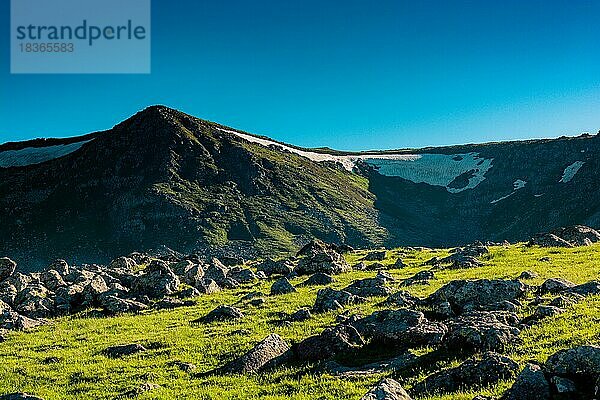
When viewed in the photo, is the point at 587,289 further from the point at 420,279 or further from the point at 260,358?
the point at 260,358

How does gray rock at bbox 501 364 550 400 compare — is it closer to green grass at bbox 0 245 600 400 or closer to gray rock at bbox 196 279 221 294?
green grass at bbox 0 245 600 400

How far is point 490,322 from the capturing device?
818 inches

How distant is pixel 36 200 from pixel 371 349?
175563 mm

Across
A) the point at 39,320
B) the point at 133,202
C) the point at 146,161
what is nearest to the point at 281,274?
the point at 39,320

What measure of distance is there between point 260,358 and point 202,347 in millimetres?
6450

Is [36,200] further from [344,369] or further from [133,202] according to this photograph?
[344,369]

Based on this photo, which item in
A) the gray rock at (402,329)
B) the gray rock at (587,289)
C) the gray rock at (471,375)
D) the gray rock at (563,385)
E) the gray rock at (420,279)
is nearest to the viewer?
the gray rock at (563,385)

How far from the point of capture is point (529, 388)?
12820mm

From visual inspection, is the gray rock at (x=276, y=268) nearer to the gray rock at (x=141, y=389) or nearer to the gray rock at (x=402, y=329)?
the gray rock at (x=402, y=329)

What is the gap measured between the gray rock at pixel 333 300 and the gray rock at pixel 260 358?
968cm

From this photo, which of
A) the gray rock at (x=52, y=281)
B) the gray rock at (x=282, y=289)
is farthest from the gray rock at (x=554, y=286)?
the gray rock at (x=52, y=281)

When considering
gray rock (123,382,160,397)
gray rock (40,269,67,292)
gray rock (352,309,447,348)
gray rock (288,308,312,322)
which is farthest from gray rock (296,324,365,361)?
gray rock (40,269,67,292)

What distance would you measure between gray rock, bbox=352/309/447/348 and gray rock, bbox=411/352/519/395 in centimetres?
502

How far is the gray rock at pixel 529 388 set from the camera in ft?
41.6
